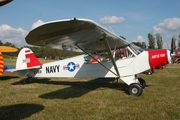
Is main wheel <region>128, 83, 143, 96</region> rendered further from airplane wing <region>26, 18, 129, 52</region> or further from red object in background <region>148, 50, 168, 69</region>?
airplane wing <region>26, 18, 129, 52</region>

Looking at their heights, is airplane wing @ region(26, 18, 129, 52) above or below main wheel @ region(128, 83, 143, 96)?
above

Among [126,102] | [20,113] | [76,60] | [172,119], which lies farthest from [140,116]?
[76,60]

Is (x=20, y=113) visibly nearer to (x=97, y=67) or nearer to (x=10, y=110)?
(x=10, y=110)

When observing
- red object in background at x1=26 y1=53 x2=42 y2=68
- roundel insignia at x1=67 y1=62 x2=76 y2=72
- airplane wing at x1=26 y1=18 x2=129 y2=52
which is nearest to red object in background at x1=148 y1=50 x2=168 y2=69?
airplane wing at x1=26 y1=18 x2=129 y2=52

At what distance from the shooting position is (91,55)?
7.23m

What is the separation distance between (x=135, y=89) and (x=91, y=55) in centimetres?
213

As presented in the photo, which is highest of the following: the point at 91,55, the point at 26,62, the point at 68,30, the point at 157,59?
the point at 68,30

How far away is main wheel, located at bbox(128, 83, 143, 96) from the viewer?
6238mm

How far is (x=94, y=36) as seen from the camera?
575 cm

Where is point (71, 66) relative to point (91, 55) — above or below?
below

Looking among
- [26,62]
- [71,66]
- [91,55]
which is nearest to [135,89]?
[91,55]

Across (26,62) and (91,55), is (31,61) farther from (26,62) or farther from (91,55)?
(91,55)

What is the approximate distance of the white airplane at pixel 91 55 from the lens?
466 centimetres

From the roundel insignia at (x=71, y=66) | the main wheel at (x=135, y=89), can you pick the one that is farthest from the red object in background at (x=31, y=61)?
the main wheel at (x=135, y=89)
